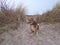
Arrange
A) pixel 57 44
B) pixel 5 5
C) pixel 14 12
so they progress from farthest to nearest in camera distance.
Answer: pixel 14 12, pixel 5 5, pixel 57 44

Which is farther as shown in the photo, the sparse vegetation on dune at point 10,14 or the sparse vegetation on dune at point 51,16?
the sparse vegetation on dune at point 51,16

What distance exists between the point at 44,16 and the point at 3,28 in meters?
3.89

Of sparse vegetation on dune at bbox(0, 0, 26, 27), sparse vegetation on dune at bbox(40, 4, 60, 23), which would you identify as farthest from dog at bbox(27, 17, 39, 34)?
sparse vegetation on dune at bbox(40, 4, 60, 23)

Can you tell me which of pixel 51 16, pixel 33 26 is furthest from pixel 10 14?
pixel 51 16

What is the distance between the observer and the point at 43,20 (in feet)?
29.9

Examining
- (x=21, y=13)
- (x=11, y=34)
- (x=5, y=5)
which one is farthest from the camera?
(x=21, y=13)

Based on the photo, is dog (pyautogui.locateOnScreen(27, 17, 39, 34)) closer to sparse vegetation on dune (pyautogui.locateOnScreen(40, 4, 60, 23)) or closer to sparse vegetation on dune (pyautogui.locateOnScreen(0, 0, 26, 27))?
sparse vegetation on dune (pyautogui.locateOnScreen(0, 0, 26, 27))

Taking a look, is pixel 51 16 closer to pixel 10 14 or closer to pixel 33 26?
pixel 10 14

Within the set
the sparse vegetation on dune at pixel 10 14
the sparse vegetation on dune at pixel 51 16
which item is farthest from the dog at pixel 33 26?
the sparse vegetation on dune at pixel 51 16

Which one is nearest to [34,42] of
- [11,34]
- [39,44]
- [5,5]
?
[39,44]

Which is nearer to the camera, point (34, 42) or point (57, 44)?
point (57, 44)

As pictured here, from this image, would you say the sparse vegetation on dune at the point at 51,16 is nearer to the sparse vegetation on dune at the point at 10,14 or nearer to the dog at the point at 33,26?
the sparse vegetation on dune at the point at 10,14

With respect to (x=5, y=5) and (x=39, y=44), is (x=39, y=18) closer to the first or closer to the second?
(x=5, y=5)

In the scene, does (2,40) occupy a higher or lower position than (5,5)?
lower
